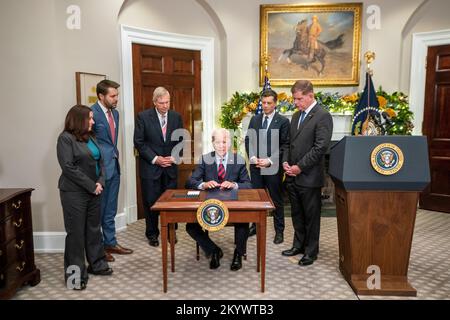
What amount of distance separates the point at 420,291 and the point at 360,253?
64 cm

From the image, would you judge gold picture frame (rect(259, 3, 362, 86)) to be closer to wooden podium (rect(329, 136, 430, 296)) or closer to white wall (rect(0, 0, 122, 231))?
white wall (rect(0, 0, 122, 231))

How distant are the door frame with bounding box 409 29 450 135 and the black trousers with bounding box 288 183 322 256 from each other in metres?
3.47

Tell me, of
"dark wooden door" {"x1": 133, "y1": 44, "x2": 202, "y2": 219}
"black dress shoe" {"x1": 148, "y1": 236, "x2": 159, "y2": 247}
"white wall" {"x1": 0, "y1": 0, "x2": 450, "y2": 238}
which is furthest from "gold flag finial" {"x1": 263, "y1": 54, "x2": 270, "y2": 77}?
"black dress shoe" {"x1": 148, "y1": 236, "x2": 159, "y2": 247}

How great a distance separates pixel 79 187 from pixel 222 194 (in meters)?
1.20

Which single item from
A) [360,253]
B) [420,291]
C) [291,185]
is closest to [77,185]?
[291,185]

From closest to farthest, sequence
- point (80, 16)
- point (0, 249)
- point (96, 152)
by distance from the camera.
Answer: point (0, 249), point (96, 152), point (80, 16)

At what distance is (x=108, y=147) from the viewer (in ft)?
12.4

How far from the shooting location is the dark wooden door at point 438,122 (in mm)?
5699

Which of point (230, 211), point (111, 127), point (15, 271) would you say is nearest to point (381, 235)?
point (230, 211)

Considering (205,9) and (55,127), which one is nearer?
(55,127)

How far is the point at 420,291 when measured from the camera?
3076mm

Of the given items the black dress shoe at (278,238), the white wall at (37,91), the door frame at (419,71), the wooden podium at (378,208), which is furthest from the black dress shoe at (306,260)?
the door frame at (419,71)

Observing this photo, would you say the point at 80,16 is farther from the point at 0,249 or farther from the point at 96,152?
the point at 0,249

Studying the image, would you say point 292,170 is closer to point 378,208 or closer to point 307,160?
point 307,160
